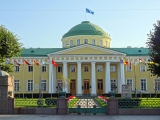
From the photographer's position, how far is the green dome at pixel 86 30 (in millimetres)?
60438

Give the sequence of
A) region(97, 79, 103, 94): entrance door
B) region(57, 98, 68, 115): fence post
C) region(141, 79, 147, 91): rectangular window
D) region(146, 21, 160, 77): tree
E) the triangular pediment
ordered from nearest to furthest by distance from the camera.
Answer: region(57, 98, 68, 115): fence post < region(146, 21, 160, 77): tree < the triangular pediment < region(141, 79, 147, 91): rectangular window < region(97, 79, 103, 94): entrance door

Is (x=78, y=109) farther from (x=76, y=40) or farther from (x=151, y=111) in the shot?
(x=76, y=40)

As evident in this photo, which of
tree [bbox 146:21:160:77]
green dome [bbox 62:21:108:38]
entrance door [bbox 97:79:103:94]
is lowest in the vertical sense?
entrance door [bbox 97:79:103:94]

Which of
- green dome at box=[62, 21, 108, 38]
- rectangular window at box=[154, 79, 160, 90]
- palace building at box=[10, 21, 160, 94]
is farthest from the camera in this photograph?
green dome at box=[62, 21, 108, 38]

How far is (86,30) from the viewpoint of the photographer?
60.7 m

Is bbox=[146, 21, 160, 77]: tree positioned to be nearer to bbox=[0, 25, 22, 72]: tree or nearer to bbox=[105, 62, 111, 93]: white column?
bbox=[0, 25, 22, 72]: tree

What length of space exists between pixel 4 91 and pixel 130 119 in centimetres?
827

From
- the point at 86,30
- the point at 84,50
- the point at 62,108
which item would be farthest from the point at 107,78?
the point at 62,108

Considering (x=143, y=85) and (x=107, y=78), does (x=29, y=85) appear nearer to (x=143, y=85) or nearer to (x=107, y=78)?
(x=107, y=78)

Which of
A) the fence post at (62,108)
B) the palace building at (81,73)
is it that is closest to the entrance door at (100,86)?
the palace building at (81,73)

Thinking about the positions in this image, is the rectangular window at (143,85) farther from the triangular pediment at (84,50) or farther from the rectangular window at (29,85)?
the rectangular window at (29,85)

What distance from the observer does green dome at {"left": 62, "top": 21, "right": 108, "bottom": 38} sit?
60.4 metres

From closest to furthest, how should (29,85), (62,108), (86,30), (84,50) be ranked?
(62,108), (84,50), (29,85), (86,30)

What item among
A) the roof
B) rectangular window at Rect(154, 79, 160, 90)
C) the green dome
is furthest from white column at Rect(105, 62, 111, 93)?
the green dome
